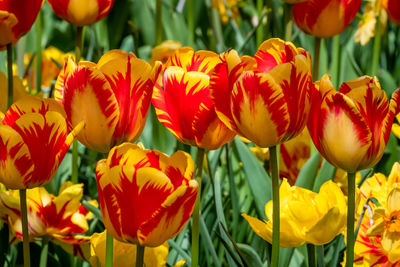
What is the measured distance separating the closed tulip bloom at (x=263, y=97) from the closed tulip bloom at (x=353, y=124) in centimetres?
2

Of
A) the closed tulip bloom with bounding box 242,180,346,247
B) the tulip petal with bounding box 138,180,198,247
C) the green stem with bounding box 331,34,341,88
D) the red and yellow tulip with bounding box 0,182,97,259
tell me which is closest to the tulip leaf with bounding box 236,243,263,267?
the closed tulip bloom with bounding box 242,180,346,247

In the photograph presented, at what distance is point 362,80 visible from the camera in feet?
2.45

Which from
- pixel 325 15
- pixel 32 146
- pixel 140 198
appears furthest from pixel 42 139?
pixel 325 15

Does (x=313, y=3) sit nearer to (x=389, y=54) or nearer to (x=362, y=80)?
(x=362, y=80)

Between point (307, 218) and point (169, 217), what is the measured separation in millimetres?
243

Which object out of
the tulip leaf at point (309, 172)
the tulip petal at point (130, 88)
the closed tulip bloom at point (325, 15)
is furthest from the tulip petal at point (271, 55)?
the closed tulip bloom at point (325, 15)

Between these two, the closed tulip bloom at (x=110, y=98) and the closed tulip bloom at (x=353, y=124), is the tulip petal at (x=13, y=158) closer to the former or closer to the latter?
the closed tulip bloom at (x=110, y=98)

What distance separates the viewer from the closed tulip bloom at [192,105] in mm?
756

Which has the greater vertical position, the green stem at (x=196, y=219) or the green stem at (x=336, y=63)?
the green stem at (x=196, y=219)

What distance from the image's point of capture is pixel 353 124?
699mm

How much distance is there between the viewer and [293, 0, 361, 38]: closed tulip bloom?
136 cm

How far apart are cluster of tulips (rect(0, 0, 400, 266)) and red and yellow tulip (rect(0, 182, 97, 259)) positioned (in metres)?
0.20

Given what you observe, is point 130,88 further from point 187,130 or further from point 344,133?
point 344,133

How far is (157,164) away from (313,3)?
79 centimetres
